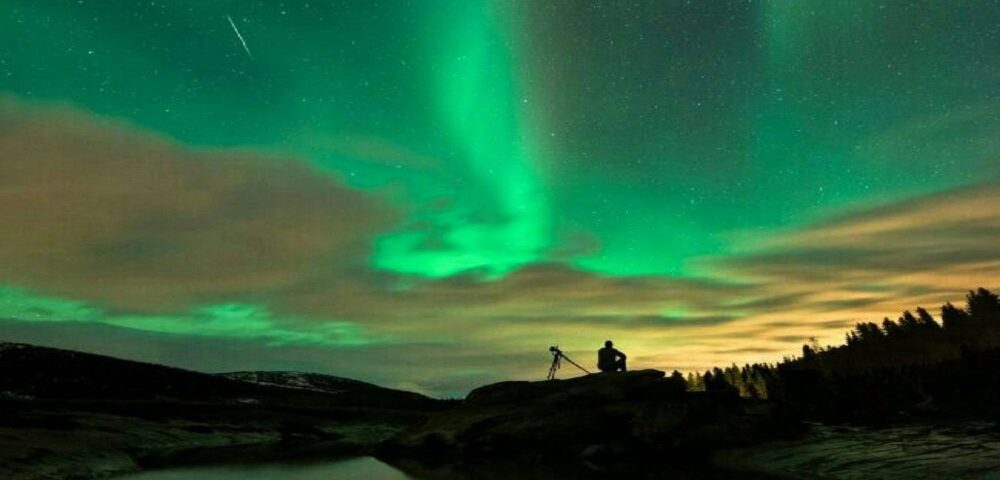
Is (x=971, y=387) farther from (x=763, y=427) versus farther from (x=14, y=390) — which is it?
(x=14, y=390)

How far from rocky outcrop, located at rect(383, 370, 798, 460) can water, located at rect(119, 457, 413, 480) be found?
21.5 feet

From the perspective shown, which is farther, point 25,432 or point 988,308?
point 988,308

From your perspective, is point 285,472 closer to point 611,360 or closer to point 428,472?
point 428,472

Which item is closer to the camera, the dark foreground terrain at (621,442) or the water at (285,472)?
the dark foreground terrain at (621,442)

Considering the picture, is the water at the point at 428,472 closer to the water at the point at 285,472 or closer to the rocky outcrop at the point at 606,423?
the water at the point at 285,472

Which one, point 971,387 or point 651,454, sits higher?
point 971,387

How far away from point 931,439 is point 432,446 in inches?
1159

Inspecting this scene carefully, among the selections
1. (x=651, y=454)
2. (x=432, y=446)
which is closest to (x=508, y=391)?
(x=432, y=446)

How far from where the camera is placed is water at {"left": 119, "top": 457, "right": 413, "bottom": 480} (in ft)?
97.9

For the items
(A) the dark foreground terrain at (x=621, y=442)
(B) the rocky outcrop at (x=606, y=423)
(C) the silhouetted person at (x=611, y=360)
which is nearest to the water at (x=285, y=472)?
(A) the dark foreground terrain at (x=621, y=442)

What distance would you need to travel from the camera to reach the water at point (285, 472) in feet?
97.9

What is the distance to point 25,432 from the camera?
38.4 metres

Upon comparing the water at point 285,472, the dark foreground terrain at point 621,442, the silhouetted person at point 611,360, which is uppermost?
the silhouetted person at point 611,360

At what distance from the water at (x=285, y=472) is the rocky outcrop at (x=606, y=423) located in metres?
6.54
